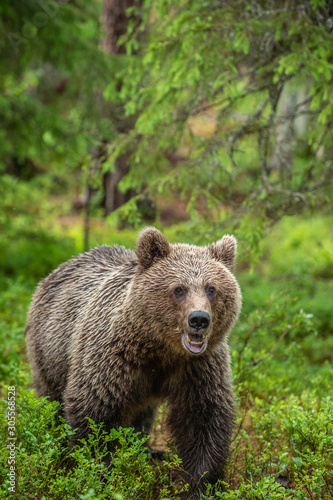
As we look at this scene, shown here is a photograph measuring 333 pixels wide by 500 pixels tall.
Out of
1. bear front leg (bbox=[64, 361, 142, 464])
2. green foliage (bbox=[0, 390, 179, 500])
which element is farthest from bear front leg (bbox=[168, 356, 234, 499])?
bear front leg (bbox=[64, 361, 142, 464])

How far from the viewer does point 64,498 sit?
3252 millimetres

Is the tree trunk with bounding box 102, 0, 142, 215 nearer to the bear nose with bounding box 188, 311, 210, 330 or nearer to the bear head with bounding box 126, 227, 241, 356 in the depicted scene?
the bear head with bounding box 126, 227, 241, 356

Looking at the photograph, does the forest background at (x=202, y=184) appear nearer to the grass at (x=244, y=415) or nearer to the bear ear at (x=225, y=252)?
the grass at (x=244, y=415)

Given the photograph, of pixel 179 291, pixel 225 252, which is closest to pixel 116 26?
pixel 225 252

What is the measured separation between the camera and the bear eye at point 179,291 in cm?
370

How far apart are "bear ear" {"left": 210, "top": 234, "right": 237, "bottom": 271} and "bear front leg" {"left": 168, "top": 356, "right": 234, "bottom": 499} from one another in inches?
31.6

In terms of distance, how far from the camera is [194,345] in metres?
3.55

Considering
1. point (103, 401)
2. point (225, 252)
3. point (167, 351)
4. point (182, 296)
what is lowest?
point (103, 401)

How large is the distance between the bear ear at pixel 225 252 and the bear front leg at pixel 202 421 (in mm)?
802

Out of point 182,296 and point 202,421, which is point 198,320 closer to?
point 182,296

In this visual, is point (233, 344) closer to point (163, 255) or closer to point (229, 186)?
point (229, 186)

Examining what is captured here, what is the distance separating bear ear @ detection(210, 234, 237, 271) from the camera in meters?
4.15

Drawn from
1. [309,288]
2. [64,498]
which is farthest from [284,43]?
[309,288]

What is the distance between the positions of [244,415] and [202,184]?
349 centimetres
